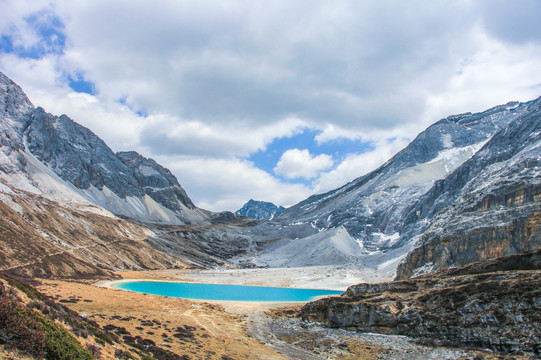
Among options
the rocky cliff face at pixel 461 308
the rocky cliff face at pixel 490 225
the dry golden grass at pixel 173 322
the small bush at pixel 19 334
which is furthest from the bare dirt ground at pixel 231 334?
the rocky cliff face at pixel 490 225

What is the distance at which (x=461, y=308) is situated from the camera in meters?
35.2

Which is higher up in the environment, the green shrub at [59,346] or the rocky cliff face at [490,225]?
the rocky cliff face at [490,225]

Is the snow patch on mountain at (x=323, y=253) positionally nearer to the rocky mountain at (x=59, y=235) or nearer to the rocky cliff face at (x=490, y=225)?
the rocky mountain at (x=59, y=235)

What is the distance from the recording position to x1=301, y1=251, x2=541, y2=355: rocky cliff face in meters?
30.8

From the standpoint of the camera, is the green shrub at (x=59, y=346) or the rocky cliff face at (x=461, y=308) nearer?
the green shrub at (x=59, y=346)

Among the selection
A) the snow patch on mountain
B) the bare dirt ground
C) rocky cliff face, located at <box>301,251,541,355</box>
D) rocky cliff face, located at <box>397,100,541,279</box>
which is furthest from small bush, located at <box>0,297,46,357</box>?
the snow patch on mountain

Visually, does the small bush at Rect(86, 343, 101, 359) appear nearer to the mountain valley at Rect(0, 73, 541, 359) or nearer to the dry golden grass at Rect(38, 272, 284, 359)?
the dry golden grass at Rect(38, 272, 284, 359)

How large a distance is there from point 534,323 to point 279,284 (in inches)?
3661

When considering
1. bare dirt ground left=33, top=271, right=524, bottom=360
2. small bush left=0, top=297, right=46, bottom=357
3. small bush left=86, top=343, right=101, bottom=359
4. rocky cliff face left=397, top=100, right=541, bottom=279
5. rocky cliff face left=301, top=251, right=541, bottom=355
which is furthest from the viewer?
rocky cliff face left=397, top=100, right=541, bottom=279

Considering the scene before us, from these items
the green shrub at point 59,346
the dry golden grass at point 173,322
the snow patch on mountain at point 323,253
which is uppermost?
the snow patch on mountain at point 323,253

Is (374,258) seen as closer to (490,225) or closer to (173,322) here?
(490,225)

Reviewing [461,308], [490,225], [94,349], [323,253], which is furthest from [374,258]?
[94,349]

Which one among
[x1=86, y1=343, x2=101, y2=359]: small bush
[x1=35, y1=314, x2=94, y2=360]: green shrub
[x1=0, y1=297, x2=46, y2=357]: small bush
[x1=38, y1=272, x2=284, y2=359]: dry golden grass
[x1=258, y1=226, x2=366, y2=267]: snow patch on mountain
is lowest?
[x1=38, y1=272, x2=284, y2=359]: dry golden grass

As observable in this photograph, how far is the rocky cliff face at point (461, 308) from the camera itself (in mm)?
30844
